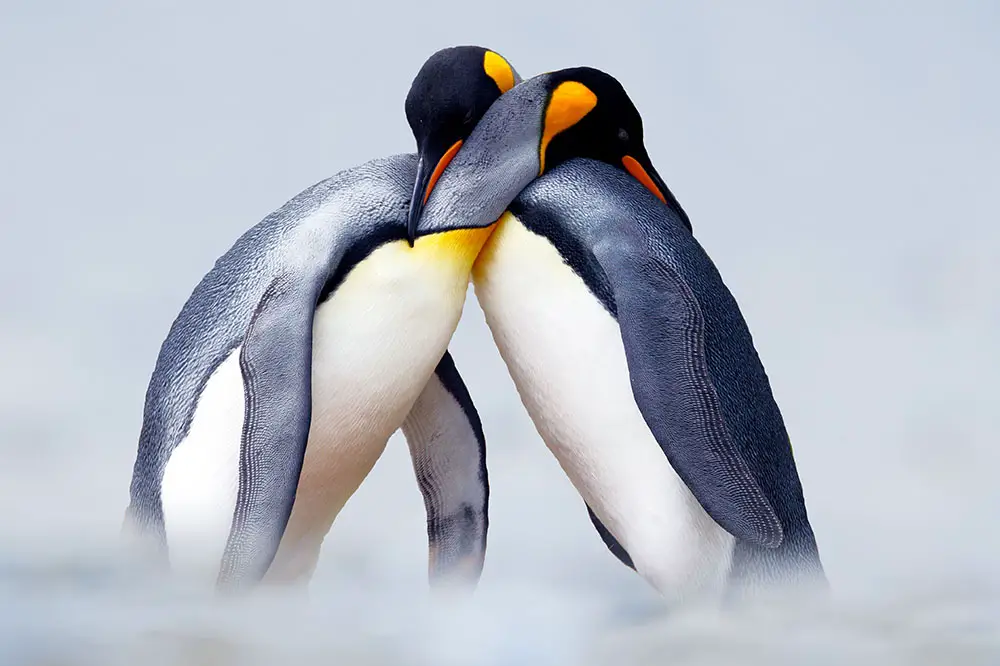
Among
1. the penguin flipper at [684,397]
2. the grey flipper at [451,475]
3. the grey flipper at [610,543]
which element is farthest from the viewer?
the grey flipper at [610,543]

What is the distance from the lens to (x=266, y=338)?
170 centimetres

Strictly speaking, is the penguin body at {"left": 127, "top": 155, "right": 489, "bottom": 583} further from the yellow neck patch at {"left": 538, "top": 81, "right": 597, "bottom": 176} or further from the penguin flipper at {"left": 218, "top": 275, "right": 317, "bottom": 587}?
the yellow neck patch at {"left": 538, "top": 81, "right": 597, "bottom": 176}

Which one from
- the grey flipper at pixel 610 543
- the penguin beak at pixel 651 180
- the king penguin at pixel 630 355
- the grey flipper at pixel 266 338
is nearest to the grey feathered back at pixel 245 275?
the grey flipper at pixel 266 338

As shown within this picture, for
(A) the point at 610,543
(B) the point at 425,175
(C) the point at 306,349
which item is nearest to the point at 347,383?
(C) the point at 306,349

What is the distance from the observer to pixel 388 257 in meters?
1.80

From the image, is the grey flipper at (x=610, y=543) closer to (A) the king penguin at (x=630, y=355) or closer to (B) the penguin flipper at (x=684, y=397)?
(A) the king penguin at (x=630, y=355)

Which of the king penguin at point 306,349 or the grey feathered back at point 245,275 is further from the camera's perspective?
the grey feathered back at point 245,275

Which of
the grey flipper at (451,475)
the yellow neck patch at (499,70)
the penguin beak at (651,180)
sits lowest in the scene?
the grey flipper at (451,475)

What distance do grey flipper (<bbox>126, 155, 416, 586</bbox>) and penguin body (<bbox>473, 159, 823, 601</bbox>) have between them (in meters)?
0.21

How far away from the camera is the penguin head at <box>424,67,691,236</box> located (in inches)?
71.3

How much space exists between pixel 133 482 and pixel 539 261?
738 millimetres

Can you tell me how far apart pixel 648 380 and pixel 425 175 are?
1.57ft

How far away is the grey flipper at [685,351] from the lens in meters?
1.63

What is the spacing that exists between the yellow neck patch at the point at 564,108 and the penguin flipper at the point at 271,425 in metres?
0.44
